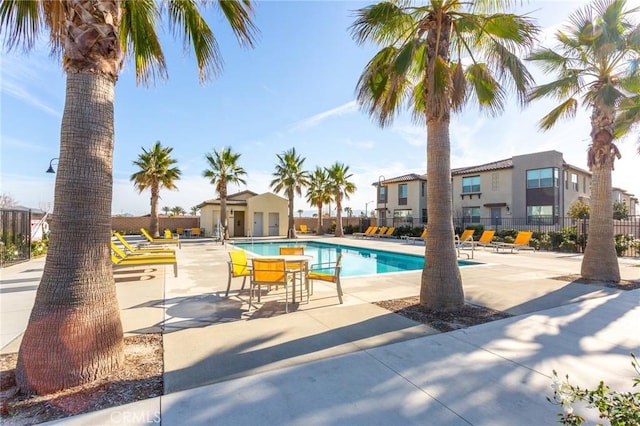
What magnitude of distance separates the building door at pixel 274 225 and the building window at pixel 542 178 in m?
22.7

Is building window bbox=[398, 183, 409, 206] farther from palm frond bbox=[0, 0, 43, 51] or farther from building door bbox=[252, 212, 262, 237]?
palm frond bbox=[0, 0, 43, 51]

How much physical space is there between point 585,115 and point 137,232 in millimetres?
33904

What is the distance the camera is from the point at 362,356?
3742mm

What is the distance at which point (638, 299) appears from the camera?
6.48m

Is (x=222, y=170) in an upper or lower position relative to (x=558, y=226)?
upper

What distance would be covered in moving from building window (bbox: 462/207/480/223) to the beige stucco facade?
1755 cm

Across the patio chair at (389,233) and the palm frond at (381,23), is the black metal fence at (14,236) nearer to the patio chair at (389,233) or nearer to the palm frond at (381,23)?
the palm frond at (381,23)

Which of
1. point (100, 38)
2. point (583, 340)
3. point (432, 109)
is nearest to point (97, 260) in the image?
point (100, 38)

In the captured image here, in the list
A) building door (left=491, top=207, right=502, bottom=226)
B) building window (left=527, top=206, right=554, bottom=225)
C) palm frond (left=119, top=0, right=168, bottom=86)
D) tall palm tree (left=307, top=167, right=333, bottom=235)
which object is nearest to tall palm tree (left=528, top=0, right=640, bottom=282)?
palm frond (left=119, top=0, right=168, bottom=86)

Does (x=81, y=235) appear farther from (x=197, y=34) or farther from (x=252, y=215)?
(x=252, y=215)

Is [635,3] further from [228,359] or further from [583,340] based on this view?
[228,359]

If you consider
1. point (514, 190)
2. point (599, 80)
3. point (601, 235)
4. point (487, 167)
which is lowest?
point (601, 235)

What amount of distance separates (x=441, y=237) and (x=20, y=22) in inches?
293

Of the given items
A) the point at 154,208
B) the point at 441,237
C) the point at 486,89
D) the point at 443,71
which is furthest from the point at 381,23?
the point at 154,208
